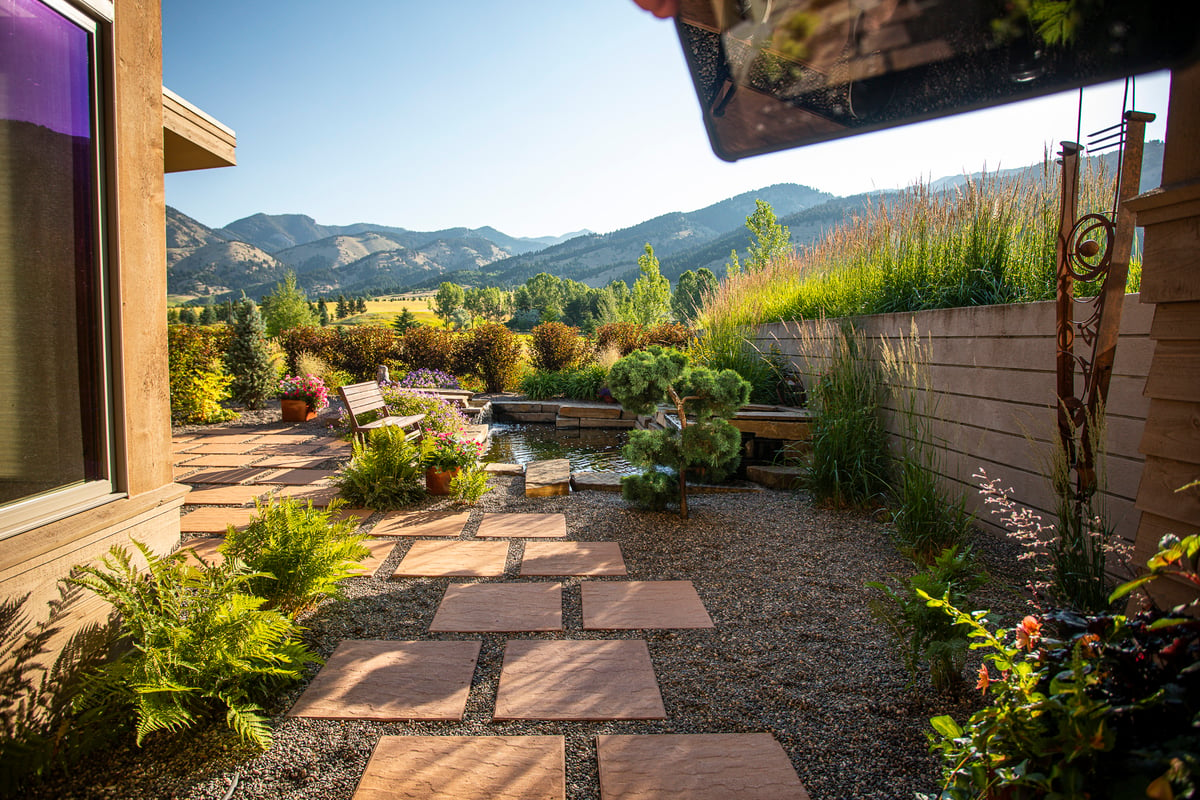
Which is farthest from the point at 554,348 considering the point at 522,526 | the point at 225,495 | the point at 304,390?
the point at 522,526

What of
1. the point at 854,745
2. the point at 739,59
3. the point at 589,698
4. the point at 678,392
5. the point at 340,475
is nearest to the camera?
the point at 739,59

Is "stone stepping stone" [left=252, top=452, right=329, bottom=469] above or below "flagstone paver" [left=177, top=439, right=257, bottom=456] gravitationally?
below

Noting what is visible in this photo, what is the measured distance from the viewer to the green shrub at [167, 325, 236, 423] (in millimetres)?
6793

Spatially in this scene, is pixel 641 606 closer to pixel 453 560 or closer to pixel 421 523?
pixel 453 560

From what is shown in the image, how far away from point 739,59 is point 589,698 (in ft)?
5.79

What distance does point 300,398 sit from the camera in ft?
24.3

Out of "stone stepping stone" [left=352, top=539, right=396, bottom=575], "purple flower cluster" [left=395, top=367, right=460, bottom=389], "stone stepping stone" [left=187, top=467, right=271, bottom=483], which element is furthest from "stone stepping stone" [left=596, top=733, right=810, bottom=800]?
"purple flower cluster" [left=395, top=367, right=460, bottom=389]

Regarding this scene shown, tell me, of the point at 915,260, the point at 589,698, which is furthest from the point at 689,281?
the point at 589,698

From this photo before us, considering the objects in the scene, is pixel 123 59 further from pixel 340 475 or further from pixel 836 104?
pixel 340 475

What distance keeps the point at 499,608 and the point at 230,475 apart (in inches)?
133

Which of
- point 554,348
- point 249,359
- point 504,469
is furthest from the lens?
point 554,348

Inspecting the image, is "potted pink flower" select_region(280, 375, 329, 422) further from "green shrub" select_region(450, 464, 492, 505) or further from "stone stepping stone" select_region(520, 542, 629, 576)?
"stone stepping stone" select_region(520, 542, 629, 576)

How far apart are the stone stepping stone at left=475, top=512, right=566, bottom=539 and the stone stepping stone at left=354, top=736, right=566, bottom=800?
172 cm

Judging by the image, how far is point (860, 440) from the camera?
3711mm
